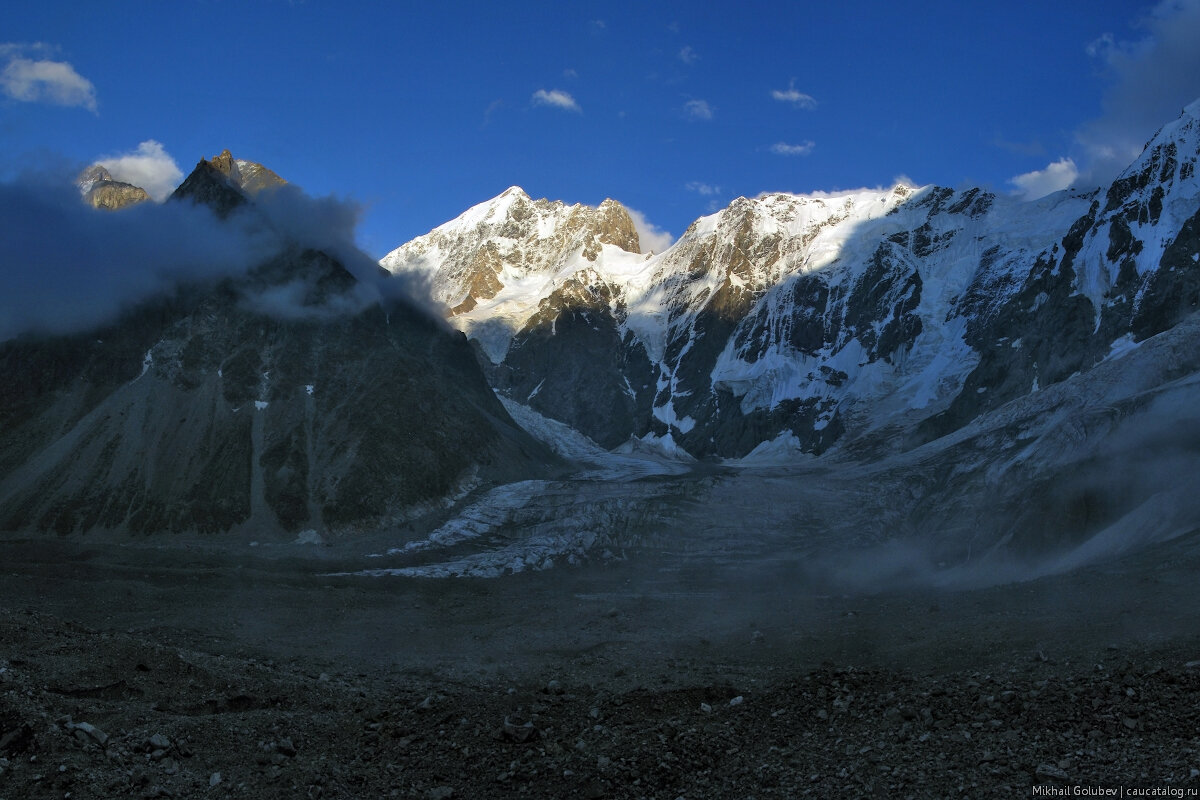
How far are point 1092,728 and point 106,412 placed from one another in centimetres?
9217

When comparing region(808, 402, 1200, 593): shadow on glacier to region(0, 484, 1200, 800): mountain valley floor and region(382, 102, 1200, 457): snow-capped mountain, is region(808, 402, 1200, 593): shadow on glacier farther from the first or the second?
region(382, 102, 1200, 457): snow-capped mountain

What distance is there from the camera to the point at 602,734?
74.6 feet

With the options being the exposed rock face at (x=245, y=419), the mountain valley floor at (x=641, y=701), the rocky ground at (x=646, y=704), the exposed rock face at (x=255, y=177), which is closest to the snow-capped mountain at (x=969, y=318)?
the exposed rock face at (x=255, y=177)

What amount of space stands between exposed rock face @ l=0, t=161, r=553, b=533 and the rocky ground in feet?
144

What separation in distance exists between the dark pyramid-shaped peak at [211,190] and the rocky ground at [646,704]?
86.9 m

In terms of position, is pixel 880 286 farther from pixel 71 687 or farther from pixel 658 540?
pixel 71 687

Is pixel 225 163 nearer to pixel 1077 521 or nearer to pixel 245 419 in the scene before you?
pixel 245 419

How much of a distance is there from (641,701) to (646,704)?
0.33 meters

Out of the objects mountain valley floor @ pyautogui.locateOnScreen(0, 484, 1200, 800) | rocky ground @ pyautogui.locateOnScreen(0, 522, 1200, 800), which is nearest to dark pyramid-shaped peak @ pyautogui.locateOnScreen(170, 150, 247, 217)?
mountain valley floor @ pyautogui.locateOnScreen(0, 484, 1200, 800)

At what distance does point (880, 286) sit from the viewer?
620 feet

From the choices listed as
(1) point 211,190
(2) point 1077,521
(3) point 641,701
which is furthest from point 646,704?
(1) point 211,190

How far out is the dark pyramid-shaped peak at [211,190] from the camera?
12206cm

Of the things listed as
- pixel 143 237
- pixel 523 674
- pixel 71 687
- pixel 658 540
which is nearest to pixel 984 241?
pixel 658 540

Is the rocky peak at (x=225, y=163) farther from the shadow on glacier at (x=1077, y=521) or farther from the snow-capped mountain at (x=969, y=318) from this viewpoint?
the shadow on glacier at (x=1077, y=521)
